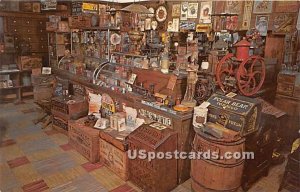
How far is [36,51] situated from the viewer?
7.56 metres

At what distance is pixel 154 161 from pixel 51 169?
1660 mm

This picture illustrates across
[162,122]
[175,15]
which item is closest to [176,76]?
[162,122]

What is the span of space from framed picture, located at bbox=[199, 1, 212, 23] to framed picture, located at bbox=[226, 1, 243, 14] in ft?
2.17

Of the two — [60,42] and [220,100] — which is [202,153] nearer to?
[220,100]

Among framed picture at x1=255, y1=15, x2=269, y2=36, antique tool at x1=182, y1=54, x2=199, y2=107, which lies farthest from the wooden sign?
antique tool at x1=182, y1=54, x2=199, y2=107

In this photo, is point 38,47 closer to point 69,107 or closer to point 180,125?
point 69,107

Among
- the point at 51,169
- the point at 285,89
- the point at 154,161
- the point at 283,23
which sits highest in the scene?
the point at 283,23

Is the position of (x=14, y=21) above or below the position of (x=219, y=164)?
above

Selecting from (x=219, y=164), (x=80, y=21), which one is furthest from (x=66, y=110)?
(x=219, y=164)

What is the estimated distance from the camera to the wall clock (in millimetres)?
8337

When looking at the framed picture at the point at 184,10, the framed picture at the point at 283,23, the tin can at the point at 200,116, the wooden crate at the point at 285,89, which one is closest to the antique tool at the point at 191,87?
the tin can at the point at 200,116

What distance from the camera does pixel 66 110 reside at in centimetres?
461

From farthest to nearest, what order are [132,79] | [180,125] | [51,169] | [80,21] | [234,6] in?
[234,6] < [80,21] < [132,79] < [51,169] < [180,125]

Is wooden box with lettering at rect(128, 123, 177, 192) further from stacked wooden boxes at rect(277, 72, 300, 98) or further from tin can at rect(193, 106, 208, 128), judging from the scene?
stacked wooden boxes at rect(277, 72, 300, 98)
